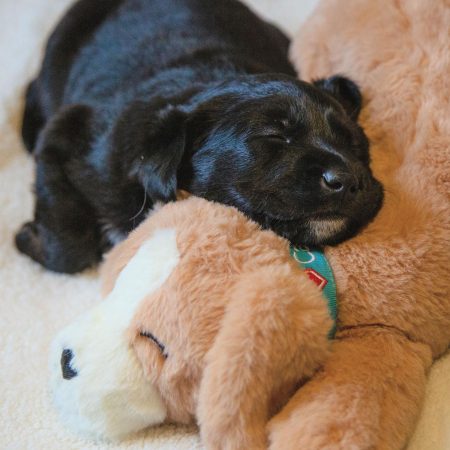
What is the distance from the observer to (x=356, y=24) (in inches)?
63.4

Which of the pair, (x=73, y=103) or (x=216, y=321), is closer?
(x=216, y=321)

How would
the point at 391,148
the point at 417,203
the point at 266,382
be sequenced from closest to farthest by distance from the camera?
the point at 266,382 → the point at 417,203 → the point at 391,148

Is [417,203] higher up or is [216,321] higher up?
[417,203]

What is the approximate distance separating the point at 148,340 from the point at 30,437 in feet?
1.24

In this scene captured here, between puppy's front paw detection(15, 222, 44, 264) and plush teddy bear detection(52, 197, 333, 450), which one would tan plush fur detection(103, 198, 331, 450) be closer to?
plush teddy bear detection(52, 197, 333, 450)

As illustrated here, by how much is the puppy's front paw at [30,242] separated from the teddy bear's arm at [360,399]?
0.92 metres

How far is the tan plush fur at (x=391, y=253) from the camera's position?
979mm

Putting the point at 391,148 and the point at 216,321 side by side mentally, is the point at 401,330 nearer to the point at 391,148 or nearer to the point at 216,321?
the point at 216,321

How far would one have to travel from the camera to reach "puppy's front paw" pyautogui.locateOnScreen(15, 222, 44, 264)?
172 cm

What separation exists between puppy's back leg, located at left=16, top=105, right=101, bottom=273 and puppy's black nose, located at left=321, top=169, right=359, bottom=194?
664mm

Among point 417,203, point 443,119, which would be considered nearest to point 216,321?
point 417,203

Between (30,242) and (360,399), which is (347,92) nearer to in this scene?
(360,399)

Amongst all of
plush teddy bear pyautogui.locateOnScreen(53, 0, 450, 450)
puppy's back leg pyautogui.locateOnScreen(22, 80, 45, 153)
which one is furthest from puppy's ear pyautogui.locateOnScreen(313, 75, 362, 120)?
puppy's back leg pyautogui.locateOnScreen(22, 80, 45, 153)

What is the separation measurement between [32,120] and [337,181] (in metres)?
1.28
